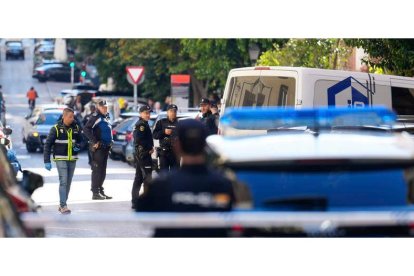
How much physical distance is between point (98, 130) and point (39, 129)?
15.5 meters

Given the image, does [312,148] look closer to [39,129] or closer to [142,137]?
[142,137]

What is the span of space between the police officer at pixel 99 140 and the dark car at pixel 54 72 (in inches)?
2409

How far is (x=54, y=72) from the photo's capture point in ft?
266

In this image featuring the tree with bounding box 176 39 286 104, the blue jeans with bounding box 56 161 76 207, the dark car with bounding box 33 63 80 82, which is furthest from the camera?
the dark car with bounding box 33 63 80 82

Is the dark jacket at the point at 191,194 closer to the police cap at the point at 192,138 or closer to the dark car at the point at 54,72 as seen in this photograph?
the police cap at the point at 192,138

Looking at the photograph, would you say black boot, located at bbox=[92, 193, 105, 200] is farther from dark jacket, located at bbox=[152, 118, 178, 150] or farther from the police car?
the police car

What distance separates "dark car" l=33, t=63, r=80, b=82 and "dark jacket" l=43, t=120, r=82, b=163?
208 feet

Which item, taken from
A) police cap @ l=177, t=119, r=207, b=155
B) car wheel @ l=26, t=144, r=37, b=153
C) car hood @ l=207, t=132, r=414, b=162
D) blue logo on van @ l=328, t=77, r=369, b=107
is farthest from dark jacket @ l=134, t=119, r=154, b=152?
car wheel @ l=26, t=144, r=37, b=153

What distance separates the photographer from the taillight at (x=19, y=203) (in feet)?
23.4

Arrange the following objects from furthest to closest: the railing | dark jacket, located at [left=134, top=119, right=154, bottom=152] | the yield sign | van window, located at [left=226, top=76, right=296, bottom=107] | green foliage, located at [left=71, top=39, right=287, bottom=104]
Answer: green foliage, located at [left=71, top=39, right=287, bottom=104] < the yield sign < dark jacket, located at [left=134, top=119, right=154, bottom=152] < van window, located at [left=226, top=76, right=296, bottom=107] < the railing

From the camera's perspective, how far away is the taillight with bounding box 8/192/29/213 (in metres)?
7.14

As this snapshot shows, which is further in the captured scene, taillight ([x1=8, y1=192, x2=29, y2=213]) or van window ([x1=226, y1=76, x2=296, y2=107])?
van window ([x1=226, y1=76, x2=296, y2=107])

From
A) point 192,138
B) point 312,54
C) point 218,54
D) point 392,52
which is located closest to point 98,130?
point 392,52

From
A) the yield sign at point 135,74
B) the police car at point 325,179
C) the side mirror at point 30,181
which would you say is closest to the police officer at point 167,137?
the side mirror at point 30,181
